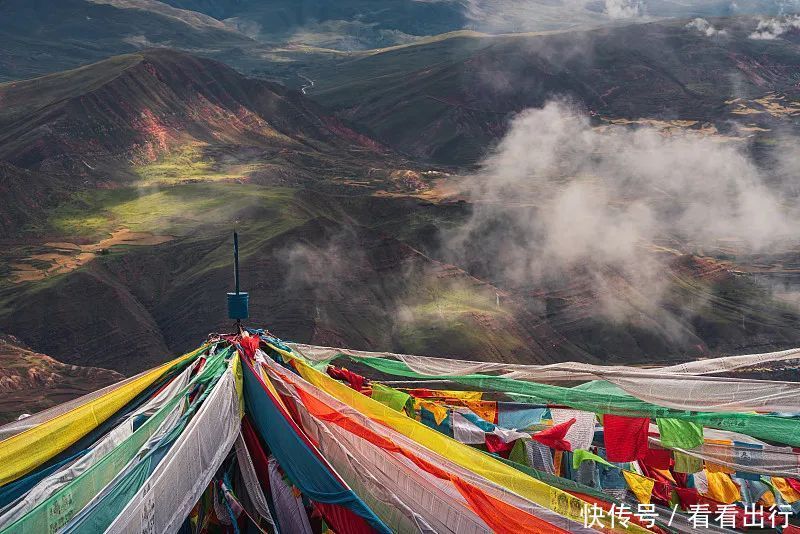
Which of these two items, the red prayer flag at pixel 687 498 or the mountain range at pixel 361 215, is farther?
the mountain range at pixel 361 215

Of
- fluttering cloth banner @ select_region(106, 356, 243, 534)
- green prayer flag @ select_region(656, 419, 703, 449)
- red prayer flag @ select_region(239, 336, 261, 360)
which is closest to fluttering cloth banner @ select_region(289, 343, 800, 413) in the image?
green prayer flag @ select_region(656, 419, 703, 449)

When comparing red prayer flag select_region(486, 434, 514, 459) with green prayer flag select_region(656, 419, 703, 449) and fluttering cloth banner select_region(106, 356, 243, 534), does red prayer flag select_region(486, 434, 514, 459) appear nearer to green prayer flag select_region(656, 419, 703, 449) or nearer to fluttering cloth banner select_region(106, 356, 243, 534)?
green prayer flag select_region(656, 419, 703, 449)

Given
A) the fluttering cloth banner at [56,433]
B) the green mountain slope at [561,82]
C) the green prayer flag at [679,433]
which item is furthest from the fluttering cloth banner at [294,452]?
the green mountain slope at [561,82]

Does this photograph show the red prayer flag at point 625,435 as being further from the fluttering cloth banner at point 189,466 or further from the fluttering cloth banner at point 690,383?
the fluttering cloth banner at point 189,466

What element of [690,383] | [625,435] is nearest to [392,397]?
[625,435]

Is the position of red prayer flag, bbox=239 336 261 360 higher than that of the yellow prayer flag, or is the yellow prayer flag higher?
red prayer flag, bbox=239 336 261 360

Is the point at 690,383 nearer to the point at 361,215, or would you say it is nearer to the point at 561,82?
the point at 361,215

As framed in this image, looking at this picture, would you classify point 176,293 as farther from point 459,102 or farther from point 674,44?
point 674,44

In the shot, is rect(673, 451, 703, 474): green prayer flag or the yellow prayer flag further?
rect(673, 451, 703, 474): green prayer flag
